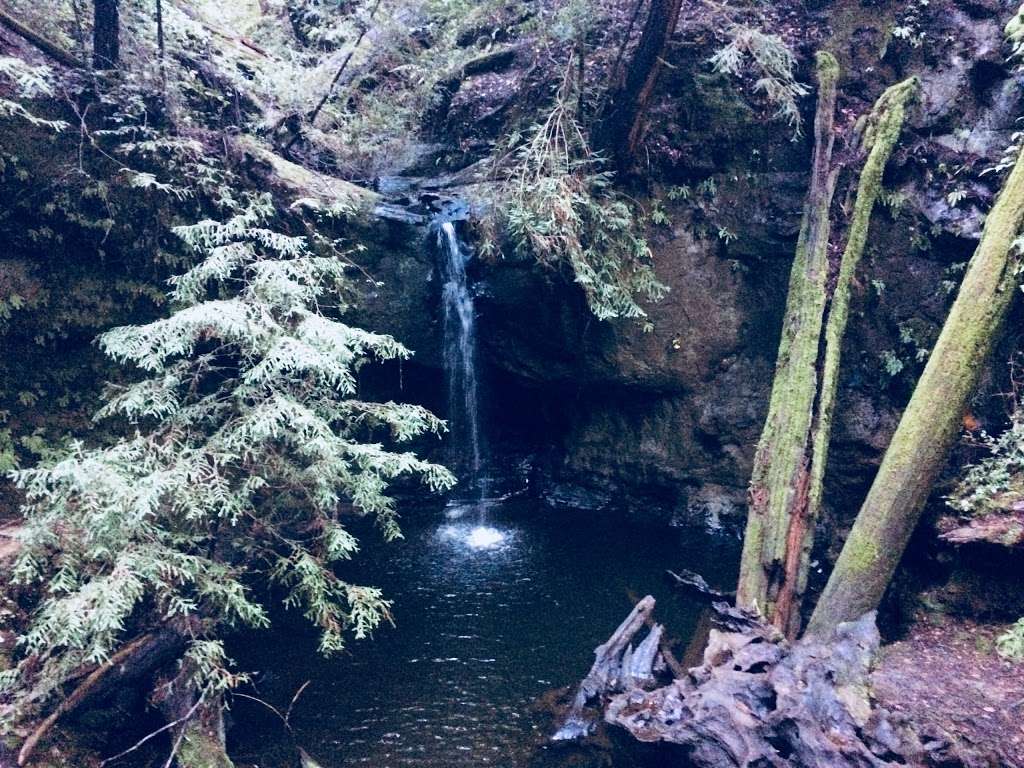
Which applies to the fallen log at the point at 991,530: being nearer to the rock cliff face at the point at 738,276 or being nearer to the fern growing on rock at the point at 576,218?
the rock cliff face at the point at 738,276

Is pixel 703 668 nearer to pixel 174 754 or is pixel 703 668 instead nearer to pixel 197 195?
pixel 174 754

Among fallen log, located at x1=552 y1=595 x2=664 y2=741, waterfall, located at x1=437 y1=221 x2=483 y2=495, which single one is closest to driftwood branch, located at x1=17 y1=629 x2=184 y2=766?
fallen log, located at x1=552 y1=595 x2=664 y2=741

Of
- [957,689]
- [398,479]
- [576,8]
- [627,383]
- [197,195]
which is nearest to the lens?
[957,689]

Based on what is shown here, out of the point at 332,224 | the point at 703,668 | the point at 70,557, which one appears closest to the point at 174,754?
the point at 70,557

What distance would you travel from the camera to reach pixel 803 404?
771 centimetres

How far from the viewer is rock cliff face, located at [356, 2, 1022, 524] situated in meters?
8.51

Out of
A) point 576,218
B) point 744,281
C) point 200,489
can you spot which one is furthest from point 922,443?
point 200,489

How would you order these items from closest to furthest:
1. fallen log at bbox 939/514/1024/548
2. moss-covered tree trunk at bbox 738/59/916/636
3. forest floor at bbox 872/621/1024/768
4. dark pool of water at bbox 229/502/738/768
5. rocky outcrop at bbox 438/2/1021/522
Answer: forest floor at bbox 872/621/1024/768
dark pool of water at bbox 229/502/738/768
fallen log at bbox 939/514/1024/548
moss-covered tree trunk at bbox 738/59/916/636
rocky outcrop at bbox 438/2/1021/522

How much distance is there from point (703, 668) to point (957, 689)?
2063 mm

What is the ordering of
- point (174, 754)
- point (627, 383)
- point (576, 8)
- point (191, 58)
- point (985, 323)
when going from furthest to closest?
point (627, 383) → point (576, 8) → point (191, 58) → point (985, 323) → point (174, 754)

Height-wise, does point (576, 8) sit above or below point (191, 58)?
above

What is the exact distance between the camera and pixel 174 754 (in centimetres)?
458

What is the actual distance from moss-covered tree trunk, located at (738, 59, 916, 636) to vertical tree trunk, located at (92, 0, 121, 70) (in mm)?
9207

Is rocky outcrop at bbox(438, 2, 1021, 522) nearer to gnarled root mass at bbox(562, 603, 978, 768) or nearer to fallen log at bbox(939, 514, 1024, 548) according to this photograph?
fallen log at bbox(939, 514, 1024, 548)
